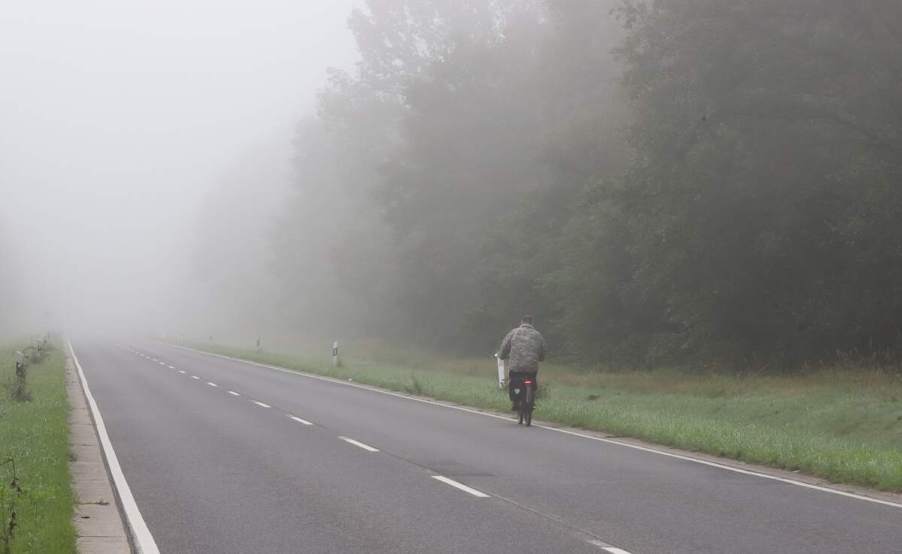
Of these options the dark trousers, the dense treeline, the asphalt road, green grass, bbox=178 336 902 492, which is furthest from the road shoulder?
the dense treeline

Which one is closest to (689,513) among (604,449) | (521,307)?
(604,449)

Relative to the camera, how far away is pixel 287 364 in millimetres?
44719

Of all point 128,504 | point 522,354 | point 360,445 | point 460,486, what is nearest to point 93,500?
point 128,504

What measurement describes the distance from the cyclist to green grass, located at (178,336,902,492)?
1.21 meters

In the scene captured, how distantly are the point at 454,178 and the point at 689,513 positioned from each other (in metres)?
41.2

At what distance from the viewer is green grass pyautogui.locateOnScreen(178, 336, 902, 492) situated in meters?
13.8

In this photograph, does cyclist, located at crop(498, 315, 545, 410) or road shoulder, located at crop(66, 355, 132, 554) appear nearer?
road shoulder, located at crop(66, 355, 132, 554)

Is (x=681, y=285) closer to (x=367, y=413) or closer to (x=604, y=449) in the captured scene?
(x=367, y=413)

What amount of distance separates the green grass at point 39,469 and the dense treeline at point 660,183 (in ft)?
51.6

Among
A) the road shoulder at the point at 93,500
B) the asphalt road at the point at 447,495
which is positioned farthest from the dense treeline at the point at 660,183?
the road shoulder at the point at 93,500

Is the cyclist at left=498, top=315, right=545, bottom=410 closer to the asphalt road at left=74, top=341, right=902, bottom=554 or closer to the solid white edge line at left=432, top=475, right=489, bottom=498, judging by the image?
the asphalt road at left=74, top=341, right=902, bottom=554

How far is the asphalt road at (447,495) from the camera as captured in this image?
8.62 meters

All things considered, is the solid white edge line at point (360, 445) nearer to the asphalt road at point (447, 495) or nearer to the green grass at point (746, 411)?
the asphalt road at point (447, 495)

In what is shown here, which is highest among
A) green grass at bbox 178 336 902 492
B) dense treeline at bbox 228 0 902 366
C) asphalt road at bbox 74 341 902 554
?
dense treeline at bbox 228 0 902 366
